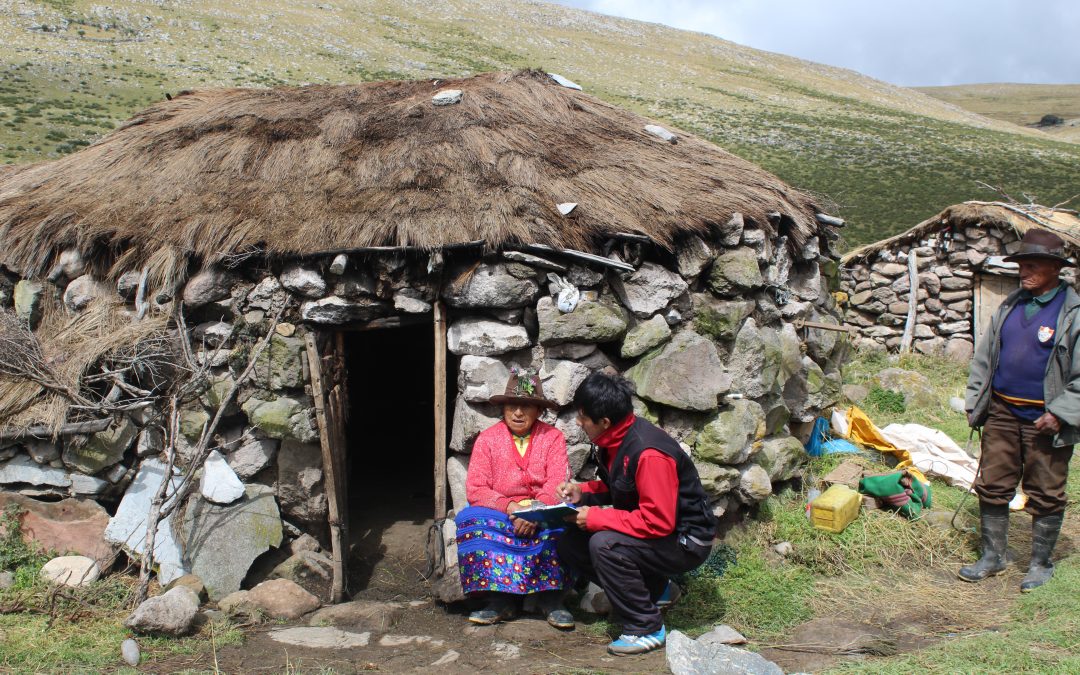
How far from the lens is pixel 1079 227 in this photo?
1060 cm

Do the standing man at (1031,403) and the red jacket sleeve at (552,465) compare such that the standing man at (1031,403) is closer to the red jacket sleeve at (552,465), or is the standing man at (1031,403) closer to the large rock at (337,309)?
the red jacket sleeve at (552,465)

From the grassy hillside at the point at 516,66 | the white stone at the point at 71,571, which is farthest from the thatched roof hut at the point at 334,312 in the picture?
the grassy hillside at the point at 516,66

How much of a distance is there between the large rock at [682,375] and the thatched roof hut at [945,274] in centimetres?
773

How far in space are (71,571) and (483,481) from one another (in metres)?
2.45

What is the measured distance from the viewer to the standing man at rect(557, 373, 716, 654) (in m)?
3.46

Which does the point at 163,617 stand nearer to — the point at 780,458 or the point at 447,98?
the point at 780,458

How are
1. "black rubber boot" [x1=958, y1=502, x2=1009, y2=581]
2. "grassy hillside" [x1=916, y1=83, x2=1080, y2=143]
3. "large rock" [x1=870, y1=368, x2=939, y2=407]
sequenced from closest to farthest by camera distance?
1. "black rubber boot" [x1=958, y1=502, x2=1009, y2=581]
2. "large rock" [x1=870, y1=368, x2=939, y2=407]
3. "grassy hillside" [x1=916, y1=83, x2=1080, y2=143]

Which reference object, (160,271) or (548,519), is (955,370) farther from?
(160,271)

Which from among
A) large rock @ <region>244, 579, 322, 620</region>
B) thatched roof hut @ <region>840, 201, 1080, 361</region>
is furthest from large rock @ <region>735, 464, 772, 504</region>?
thatched roof hut @ <region>840, 201, 1080, 361</region>

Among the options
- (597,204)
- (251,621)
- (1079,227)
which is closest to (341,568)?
(251,621)

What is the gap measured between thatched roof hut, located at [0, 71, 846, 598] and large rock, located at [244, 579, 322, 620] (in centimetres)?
26

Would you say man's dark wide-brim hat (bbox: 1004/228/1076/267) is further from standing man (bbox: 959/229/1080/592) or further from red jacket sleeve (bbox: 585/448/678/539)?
red jacket sleeve (bbox: 585/448/678/539)

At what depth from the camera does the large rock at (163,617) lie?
377cm

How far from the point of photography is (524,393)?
4102 millimetres
